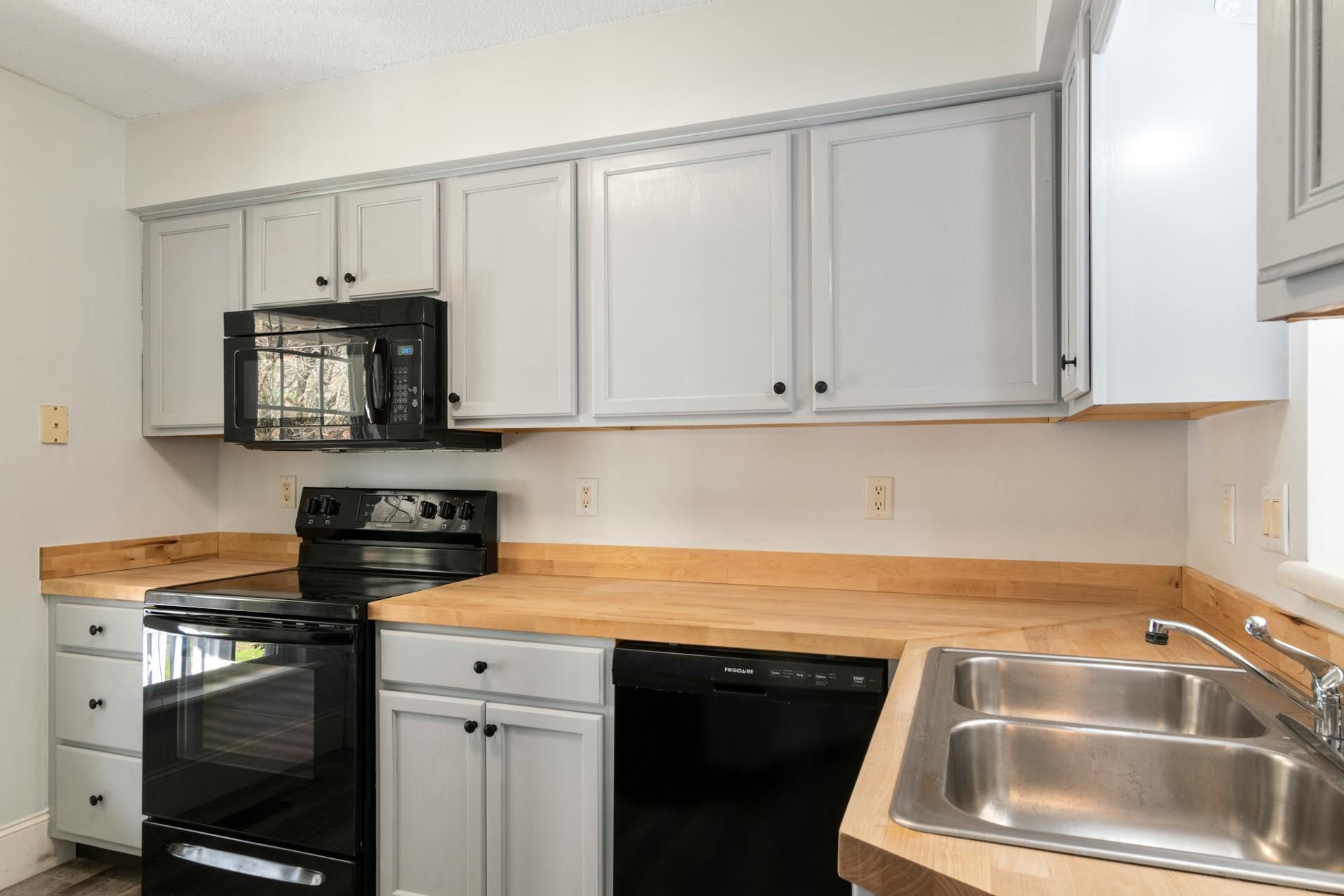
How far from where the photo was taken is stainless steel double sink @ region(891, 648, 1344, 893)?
2.75ft

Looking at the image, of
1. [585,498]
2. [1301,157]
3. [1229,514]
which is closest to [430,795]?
[585,498]

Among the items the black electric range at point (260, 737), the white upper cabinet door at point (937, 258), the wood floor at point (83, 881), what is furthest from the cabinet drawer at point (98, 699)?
the white upper cabinet door at point (937, 258)

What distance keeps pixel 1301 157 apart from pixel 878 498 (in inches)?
62.5

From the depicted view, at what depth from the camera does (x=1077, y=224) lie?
5.24 feet

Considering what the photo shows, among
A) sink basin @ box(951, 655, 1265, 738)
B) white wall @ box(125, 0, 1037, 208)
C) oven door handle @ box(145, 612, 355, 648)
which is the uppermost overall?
white wall @ box(125, 0, 1037, 208)

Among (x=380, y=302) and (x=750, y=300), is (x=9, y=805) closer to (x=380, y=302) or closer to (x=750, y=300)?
(x=380, y=302)

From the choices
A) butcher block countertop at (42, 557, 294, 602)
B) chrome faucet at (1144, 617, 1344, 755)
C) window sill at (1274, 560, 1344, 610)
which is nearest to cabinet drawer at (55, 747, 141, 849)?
butcher block countertop at (42, 557, 294, 602)

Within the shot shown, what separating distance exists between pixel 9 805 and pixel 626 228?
242 cm

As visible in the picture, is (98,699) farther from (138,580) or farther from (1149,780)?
(1149,780)

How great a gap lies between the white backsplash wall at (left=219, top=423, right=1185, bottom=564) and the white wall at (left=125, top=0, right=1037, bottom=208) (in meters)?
0.86

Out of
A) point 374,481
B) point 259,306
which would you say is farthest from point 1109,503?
point 259,306

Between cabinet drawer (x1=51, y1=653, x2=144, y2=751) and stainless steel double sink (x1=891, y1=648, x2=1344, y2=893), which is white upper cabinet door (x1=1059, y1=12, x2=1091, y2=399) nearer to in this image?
stainless steel double sink (x1=891, y1=648, x2=1344, y2=893)

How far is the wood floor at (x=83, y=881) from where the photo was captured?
2326mm

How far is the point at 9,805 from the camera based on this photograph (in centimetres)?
236
